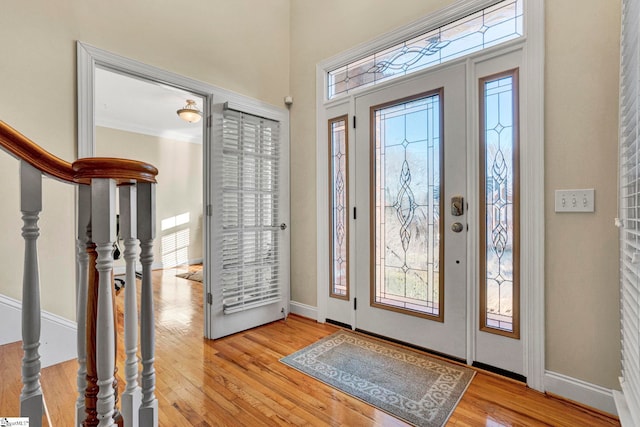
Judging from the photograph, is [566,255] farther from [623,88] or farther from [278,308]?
[278,308]

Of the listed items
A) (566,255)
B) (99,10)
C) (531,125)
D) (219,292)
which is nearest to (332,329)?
(219,292)

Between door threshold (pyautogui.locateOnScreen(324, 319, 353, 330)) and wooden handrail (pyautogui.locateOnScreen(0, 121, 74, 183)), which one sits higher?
wooden handrail (pyautogui.locateOnScreen(0, 121, 74, 183))

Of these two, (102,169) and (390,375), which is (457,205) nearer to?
(390,375)

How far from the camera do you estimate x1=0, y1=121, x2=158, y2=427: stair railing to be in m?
0.80

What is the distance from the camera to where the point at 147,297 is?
99cm

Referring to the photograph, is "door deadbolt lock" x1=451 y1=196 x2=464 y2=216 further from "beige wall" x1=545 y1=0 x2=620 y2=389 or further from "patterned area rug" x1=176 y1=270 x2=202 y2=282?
"patterned area rug" x1=176 y1=270 x2=202 y2=282

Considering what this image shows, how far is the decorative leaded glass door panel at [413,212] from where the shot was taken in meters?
2.17

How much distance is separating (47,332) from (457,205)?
9.02 feet

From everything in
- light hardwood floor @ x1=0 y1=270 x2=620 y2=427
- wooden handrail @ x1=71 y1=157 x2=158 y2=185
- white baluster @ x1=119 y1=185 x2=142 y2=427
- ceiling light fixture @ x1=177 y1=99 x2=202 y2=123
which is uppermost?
ceiling light fixture @ x1=177 y1=99 x2=202 y2=123

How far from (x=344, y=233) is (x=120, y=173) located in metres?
2.17

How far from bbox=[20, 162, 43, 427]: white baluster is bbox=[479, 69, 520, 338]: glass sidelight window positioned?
7.21 ft

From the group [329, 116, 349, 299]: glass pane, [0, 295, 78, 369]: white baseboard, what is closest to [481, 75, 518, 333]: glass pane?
[329, 116, 349, 299]: glass pane

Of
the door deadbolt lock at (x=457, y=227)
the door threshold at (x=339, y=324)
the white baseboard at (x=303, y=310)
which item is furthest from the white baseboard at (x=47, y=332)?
the door deadbolt lock at (x=457, y=227)

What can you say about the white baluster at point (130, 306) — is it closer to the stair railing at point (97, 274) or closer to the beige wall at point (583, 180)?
the stair railing at point (97, 274)
